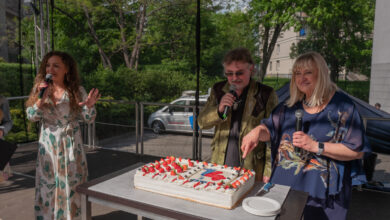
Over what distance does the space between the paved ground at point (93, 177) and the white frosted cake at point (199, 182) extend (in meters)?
1.81

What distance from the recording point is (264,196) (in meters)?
1.37

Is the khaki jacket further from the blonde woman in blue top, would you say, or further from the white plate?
the white plate

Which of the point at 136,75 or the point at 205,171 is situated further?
the point at 136,75

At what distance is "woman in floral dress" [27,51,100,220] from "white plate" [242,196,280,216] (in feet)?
5.33

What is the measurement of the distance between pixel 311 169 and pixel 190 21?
1650cm

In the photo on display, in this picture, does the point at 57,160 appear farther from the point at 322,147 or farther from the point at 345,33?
the point at 345,33

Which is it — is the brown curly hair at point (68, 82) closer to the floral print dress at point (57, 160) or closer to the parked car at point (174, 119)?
the floral print dress at point (57, 160)

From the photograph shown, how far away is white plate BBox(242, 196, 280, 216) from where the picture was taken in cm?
115

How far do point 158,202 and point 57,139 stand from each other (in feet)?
4.87

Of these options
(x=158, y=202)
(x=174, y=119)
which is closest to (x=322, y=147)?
(x=158, y=202)

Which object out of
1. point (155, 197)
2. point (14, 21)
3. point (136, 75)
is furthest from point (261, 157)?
point (136, 75)

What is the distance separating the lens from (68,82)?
2471 millimetres

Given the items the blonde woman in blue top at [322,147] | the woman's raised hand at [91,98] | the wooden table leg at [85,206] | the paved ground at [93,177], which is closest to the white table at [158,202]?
the wooden table leg at [85,206]

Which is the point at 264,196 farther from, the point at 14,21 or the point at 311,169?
the point at 14,21
